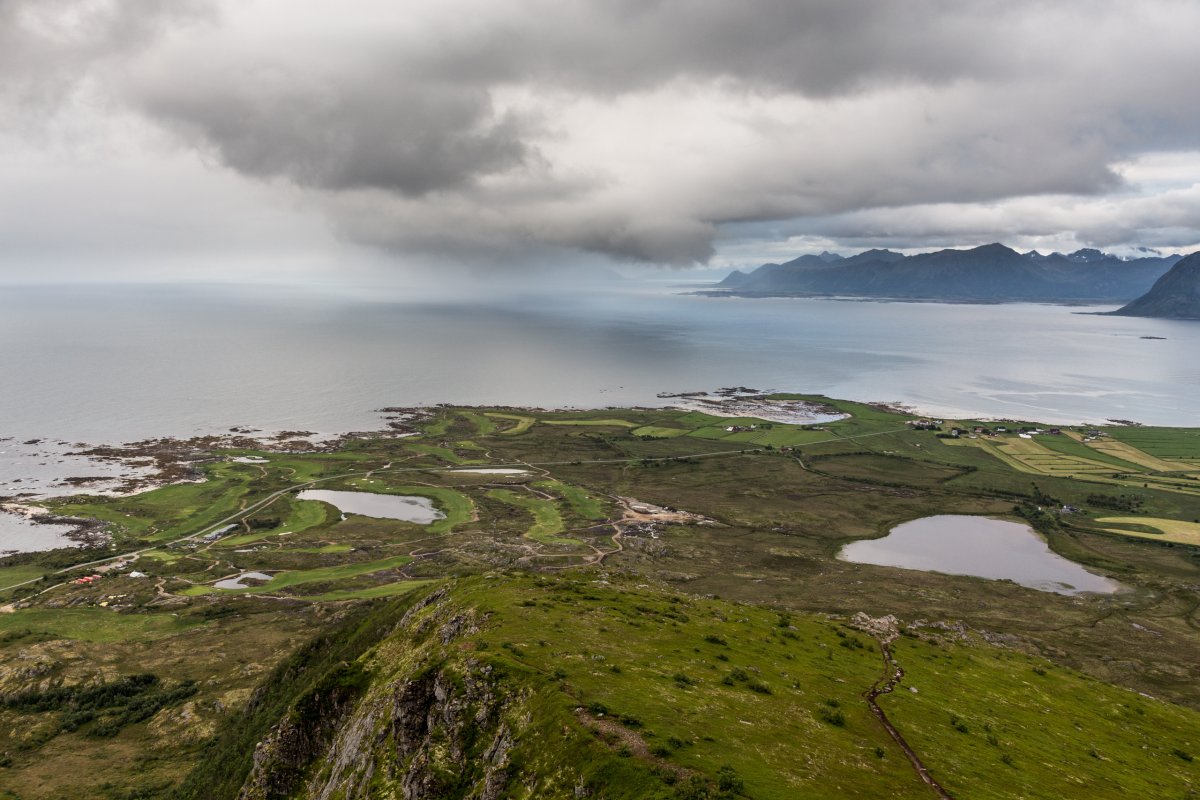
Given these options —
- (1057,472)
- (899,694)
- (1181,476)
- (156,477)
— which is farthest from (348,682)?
(1181,476)

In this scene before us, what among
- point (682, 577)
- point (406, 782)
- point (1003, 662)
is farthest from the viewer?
point (682, 577)

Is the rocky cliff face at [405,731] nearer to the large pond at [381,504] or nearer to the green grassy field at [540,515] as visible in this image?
the green grassy field at [540,515]

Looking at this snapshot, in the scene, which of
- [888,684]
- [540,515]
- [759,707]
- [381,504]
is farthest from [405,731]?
[381,504]

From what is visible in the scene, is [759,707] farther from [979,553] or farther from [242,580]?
[979,553]

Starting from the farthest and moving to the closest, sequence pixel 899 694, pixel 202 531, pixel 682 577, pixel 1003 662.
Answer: pixel 202 531, pixel 682 577, pixel 1003 662, pixel 899 694

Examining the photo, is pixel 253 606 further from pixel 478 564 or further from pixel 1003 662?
pixel 1003 662

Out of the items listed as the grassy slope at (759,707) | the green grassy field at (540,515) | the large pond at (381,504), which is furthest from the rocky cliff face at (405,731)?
the large pond at (381,504)

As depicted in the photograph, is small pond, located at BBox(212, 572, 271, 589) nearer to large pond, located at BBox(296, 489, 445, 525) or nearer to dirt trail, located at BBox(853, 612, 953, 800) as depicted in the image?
large pond, located at BBox(296, 489, 445, 525)
